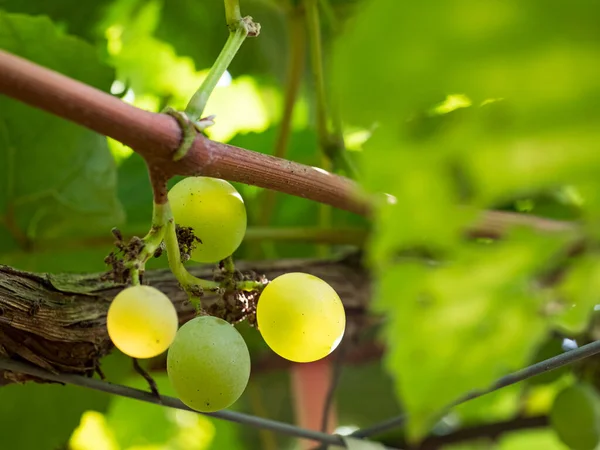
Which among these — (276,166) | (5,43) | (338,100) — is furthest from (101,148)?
(338,100)

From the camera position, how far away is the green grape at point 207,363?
0.34m

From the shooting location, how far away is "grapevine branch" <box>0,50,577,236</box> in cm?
23

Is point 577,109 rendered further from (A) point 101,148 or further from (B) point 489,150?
(A) point 101,148

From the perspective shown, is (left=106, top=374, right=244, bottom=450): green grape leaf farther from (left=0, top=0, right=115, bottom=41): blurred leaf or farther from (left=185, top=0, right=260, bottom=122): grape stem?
(left=185, top=0, right=260, bottom=122): grape stem

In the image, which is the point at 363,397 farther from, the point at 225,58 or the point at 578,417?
the point at 225,58

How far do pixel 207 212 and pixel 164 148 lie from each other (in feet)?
0.32

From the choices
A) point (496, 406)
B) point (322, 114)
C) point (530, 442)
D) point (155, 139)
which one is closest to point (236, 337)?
point (155, 139)

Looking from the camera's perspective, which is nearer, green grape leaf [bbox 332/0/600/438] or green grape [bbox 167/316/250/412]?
green grape leaf [bbox 332/0/600/438]

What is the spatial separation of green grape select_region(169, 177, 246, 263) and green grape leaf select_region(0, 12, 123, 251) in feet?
0.95

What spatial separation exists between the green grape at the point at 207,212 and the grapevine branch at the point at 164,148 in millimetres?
55

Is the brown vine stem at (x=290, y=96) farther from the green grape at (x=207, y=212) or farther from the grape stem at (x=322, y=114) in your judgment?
the green grape at (x=207, y=212)

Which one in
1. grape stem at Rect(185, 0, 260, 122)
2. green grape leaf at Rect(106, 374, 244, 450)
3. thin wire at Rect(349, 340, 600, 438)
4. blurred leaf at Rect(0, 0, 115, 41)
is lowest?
thin wire at Rect(349, 340, 600, 438)

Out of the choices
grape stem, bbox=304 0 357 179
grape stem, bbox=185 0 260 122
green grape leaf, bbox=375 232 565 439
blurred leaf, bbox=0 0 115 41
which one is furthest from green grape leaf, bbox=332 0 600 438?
blurred leaf, bbox=0 0 115 41

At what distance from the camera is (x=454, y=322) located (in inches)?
8.6
